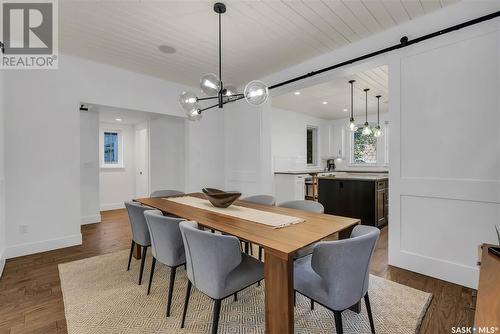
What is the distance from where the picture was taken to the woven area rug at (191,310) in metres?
1.70

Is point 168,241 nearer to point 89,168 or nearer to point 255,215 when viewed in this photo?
point 255,215

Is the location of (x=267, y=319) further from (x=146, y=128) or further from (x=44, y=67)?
(x=146, y=128)

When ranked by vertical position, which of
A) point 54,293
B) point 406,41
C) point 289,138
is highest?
point 406,41

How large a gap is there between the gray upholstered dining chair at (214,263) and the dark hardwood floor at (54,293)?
113cm

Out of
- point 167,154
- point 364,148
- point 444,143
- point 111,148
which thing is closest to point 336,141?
point 364,148

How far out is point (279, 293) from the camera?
1303mm

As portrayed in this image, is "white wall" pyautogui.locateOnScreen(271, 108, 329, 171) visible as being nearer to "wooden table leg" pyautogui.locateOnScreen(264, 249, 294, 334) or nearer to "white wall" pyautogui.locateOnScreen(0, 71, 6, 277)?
"white wall" pyautogui.locateOnScreen(0, 71, 6, 277)

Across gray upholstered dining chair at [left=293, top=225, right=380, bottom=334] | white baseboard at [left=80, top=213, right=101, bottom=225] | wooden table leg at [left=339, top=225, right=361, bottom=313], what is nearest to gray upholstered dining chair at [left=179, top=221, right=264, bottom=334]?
gray upholstered dining chair at [left=293, top=225, right=380, bottom=334]

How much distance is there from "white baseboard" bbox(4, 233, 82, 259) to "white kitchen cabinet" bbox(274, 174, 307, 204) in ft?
13.0

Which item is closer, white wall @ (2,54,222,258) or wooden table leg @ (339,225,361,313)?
wooden table leg @ (339,225,361,313)

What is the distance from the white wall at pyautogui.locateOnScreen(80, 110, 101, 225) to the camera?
459 cm

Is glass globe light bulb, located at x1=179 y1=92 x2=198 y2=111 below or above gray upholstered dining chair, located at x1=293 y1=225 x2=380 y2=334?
above

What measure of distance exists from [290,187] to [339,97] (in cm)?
227

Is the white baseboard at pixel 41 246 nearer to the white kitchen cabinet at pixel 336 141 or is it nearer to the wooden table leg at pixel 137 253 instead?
the wooden table leg at pixel 137 253
